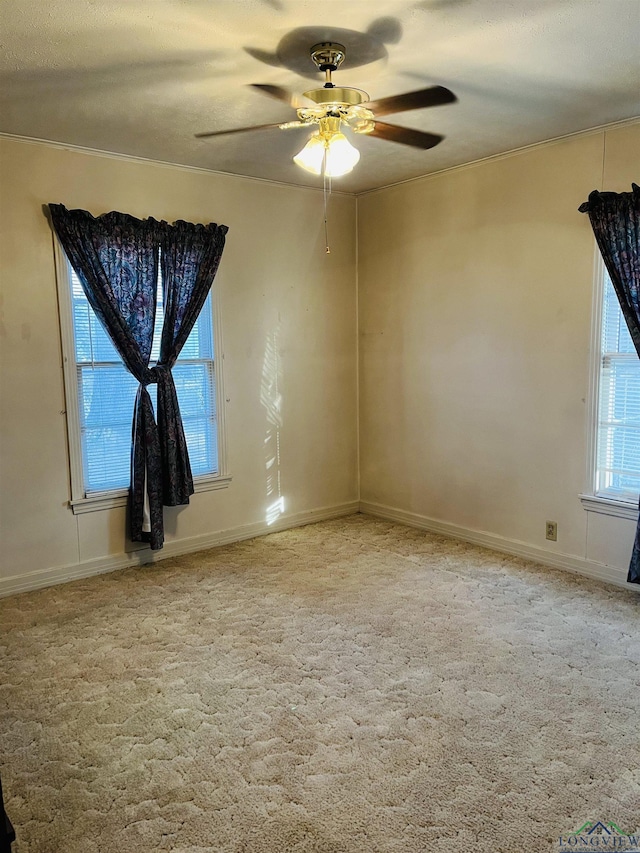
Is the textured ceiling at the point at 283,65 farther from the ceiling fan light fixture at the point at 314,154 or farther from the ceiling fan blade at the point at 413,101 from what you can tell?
the ceiling fan light fixture at the point at 314,154

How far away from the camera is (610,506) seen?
3.80 meters

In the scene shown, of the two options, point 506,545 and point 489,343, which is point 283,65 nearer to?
point 489,343

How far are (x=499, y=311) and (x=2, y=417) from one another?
3.27 meters

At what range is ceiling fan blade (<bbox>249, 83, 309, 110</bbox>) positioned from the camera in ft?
9.70

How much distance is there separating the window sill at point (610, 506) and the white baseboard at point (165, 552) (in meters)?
2.14

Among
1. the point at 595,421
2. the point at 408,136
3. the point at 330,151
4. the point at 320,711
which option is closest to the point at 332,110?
the point at 330,151

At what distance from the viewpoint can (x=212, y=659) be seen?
9.85 feet

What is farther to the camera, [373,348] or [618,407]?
[373,348]

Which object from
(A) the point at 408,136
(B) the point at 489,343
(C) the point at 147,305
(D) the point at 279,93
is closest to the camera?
(D) the point at 279,93

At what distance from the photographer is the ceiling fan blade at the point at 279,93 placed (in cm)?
296

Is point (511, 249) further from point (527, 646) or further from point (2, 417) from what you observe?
Answer: point (2, 417)

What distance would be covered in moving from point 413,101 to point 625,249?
143cm

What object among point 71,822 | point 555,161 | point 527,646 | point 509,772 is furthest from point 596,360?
point 71,822

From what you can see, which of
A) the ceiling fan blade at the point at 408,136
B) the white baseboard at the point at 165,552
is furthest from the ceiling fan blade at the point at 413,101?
the white baseboard at the point at 165,552
